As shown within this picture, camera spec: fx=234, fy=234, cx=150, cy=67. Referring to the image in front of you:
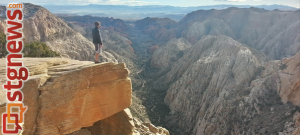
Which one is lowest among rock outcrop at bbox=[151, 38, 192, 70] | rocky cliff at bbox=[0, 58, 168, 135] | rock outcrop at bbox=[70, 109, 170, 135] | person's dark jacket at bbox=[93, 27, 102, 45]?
rock outcrop at bbox=[151, 38, 192, 70]

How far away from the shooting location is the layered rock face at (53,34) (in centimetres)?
5225

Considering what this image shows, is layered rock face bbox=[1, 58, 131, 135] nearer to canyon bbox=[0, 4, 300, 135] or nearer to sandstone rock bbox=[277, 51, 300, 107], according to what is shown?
canyon bbox=[0, 4, 300, 135]

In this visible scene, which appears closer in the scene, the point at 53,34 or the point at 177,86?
the point at 177,86

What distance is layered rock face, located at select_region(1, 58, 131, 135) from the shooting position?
11.4 metres

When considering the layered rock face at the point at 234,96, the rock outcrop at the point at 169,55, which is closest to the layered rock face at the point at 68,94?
the layered rock face at the point at 234,96

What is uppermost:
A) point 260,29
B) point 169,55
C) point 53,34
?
point 260,29

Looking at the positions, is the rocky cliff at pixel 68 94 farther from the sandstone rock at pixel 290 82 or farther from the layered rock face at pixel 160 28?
the layered rock face at pixel 160 28

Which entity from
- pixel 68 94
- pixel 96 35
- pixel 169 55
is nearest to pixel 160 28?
pixel 169 55

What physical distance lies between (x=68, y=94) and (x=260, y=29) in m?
91.1

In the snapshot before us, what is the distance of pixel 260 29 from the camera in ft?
292

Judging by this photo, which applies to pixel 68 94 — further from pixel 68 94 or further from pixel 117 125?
pixel 117 125

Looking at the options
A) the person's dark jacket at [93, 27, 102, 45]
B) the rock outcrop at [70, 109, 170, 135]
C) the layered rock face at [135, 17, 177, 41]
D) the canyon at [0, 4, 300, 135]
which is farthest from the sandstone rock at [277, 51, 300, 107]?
the layered rock face at [135, 17, 177, 41]

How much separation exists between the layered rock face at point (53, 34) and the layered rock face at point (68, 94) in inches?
1523

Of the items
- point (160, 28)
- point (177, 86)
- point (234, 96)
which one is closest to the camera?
point (234, 96)
